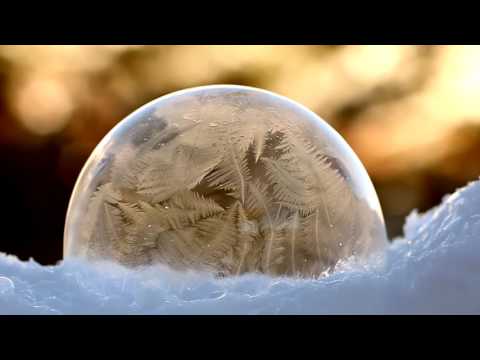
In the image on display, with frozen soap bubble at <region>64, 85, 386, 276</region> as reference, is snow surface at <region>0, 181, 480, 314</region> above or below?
below

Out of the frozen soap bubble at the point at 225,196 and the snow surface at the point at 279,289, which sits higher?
the frozen soap bubble at the point at 225,196

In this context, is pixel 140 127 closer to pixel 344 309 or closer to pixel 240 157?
pixel 240 157

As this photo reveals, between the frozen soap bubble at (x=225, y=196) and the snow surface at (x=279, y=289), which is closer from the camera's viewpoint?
the snow surface at (x=279, y=289)

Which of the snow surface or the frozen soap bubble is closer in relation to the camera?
the snow surface

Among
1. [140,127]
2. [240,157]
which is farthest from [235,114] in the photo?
[140,127]
